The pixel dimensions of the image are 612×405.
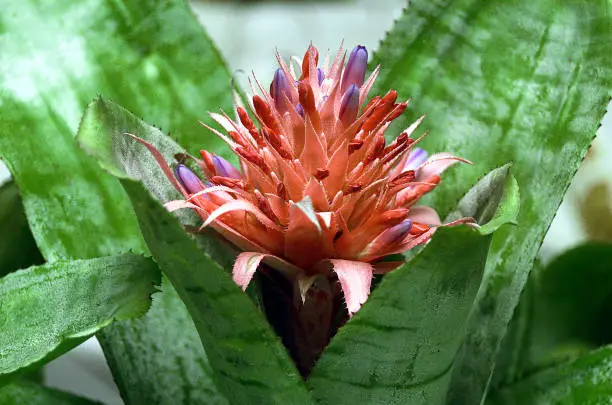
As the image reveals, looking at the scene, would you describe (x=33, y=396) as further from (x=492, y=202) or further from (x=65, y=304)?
(x=492, y=202)

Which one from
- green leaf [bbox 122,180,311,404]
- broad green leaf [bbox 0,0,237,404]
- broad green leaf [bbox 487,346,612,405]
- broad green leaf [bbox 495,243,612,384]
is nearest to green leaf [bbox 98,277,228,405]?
broad green leaf [bbox 0,0,237,404]

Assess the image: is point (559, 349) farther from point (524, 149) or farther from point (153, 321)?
point (153, 321)

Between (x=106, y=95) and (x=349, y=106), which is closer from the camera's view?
(x=349, y=106)

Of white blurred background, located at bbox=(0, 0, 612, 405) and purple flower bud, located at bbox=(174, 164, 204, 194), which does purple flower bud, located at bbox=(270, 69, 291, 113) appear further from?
white blurred background, located at bbox=(0, 0, 612, 405)

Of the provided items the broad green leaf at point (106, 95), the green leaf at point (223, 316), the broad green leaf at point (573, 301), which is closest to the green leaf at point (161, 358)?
the broad green leaf at point (106, 95)

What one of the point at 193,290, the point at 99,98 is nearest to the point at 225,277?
the point at 193,290

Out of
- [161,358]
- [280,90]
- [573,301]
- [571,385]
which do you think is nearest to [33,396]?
[161,358]
